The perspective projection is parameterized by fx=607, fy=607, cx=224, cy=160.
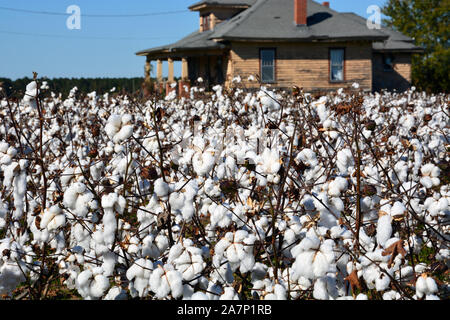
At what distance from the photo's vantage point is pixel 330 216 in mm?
3262

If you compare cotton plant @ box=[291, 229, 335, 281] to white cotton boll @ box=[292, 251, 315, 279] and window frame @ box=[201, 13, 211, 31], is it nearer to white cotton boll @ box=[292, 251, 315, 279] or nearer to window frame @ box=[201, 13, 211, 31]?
white cotton boll @ box=[292, 251, 315, 279]

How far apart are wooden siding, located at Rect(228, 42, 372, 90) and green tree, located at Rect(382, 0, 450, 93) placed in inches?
572

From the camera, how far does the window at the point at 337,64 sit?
30.7 m

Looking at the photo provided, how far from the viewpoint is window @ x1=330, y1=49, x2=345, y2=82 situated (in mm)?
30719

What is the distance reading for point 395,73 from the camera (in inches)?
1435

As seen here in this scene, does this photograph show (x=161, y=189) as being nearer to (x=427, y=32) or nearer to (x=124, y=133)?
(x=124, y=133)

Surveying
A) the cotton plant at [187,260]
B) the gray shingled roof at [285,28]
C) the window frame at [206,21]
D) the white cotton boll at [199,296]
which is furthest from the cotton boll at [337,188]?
the window frame at [206,21]

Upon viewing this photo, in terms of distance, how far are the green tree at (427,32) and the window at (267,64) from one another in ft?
57.3

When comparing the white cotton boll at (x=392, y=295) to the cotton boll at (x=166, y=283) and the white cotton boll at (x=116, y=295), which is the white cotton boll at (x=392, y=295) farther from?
the white cotton boll at (x=116, y=295)

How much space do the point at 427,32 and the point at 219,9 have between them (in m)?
18.4

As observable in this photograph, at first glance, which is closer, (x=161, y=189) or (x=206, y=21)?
(x=161, y=189)

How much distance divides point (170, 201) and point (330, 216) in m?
0.88

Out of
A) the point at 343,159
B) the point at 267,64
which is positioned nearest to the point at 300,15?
the point at 267,64
